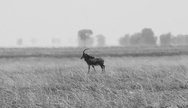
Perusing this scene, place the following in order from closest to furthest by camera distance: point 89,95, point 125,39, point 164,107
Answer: point 164,107 → point 89,95 → point 125,39

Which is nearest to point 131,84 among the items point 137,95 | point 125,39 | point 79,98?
point 137,95

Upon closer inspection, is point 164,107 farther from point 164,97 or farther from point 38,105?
point 38,105

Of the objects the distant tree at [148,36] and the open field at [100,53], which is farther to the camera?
Result: the distant tree at [148,36]

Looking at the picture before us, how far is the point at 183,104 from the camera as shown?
5930 mm

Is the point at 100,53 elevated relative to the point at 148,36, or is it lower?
lower

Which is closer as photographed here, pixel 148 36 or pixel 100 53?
pixel 100 53

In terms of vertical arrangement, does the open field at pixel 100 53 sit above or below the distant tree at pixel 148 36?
below

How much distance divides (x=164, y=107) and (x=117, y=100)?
1175 mm

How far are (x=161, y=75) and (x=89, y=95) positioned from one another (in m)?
4.78

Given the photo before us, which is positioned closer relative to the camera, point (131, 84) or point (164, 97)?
point (164, 97)

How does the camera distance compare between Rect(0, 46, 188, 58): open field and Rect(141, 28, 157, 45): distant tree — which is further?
Rect(141, 28, 157, 45): distant tree

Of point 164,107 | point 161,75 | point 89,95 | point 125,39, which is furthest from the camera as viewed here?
point 125,39

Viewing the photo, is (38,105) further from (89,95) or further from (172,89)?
(172,89)

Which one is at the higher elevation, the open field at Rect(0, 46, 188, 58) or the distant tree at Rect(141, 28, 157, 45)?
the distant tree at Rect(141, 28, 157, 45)
